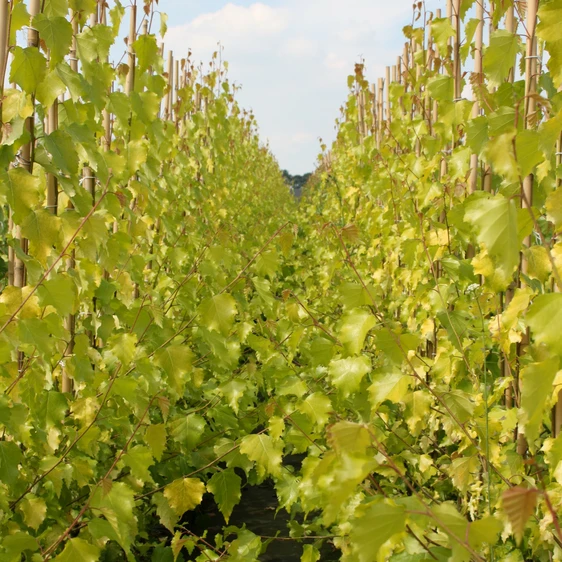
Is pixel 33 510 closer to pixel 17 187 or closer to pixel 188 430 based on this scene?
pixel 188 430

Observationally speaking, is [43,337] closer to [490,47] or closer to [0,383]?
[0,383]

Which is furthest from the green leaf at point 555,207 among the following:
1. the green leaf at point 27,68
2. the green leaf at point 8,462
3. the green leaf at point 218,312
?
the green leaf at point 8,462

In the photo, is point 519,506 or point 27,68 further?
point 27,68

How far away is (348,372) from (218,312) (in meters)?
0.43

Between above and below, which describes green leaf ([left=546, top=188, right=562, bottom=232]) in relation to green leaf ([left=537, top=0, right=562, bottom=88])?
below

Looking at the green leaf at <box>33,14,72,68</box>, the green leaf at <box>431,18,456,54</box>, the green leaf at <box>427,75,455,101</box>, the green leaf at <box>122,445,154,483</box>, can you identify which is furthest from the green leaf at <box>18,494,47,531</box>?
the green leaf at <box>431,18,456,54</box>

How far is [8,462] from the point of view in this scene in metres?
1.40

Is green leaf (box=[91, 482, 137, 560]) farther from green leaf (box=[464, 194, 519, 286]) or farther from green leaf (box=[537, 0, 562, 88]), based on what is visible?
green leaf (box=[537, 0, 562, 88])

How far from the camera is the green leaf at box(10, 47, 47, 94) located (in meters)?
1.37

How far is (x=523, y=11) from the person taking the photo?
1.72 metres

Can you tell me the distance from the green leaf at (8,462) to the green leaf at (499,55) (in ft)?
4.74

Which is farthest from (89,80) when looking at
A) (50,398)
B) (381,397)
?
(381,397)

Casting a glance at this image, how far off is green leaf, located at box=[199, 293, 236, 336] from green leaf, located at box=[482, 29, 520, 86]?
889mm

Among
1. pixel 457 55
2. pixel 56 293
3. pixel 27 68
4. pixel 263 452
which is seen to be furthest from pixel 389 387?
pixel 457 55
